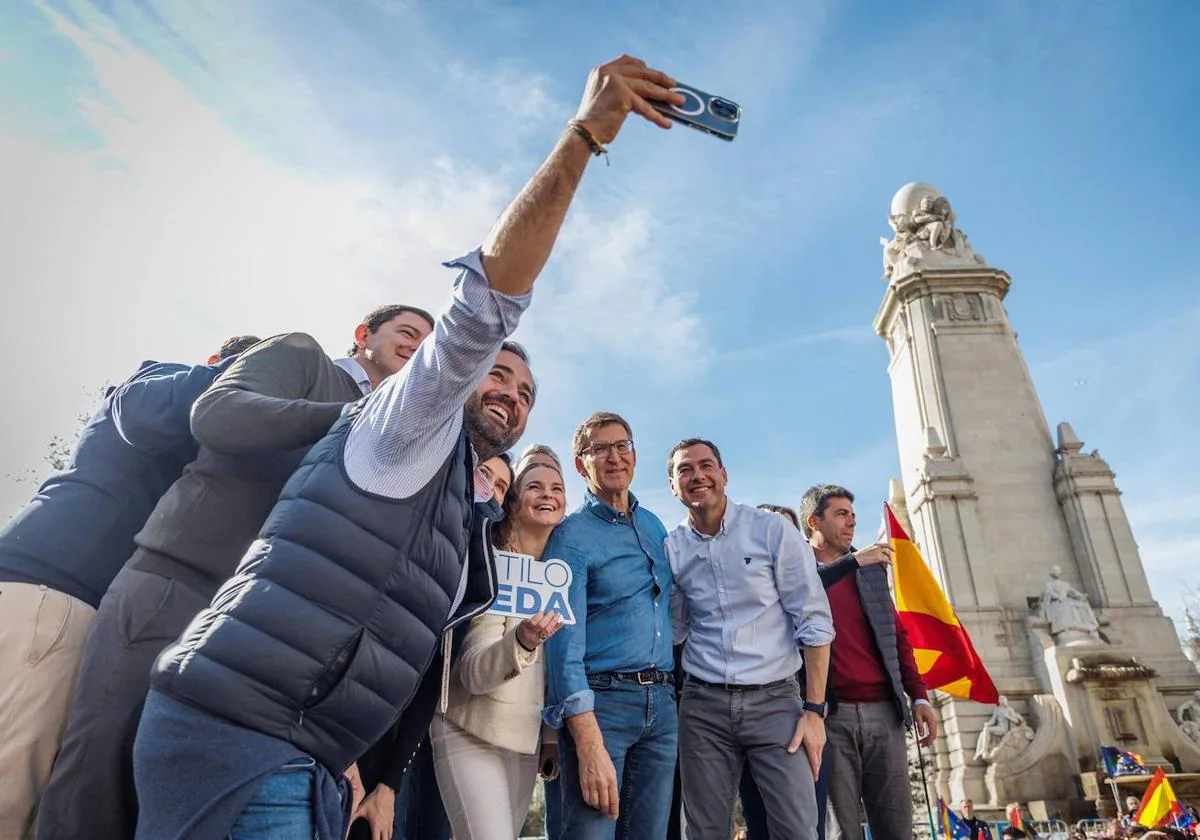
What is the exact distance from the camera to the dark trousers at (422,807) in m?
3.39

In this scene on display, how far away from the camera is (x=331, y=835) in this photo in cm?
163

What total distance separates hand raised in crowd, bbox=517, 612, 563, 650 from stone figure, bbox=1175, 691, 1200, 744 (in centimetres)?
1806

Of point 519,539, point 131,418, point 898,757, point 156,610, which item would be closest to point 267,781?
point 156,610

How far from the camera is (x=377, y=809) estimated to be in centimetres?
234

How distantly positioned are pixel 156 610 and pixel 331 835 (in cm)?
70

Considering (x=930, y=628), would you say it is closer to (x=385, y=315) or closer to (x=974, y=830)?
(x=974, y=830)

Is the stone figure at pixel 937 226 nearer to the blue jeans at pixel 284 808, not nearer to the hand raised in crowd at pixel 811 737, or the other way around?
the hand raised in crowd at pixel 811 737

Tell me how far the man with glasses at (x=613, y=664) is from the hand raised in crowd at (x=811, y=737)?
62 cm

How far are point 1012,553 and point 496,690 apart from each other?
62.5 feet

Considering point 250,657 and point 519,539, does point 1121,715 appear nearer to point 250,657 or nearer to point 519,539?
point 519,539

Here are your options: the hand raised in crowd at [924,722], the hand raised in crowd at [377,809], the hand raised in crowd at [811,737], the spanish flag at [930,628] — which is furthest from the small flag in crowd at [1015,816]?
the hand raised in crowd at [377,809]

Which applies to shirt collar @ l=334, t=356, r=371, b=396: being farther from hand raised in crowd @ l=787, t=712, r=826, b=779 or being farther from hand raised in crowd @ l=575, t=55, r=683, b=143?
hand raised in crowd @ l=787, t=712, r=826, b=779

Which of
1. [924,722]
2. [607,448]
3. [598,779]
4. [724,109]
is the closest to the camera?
[724,109]

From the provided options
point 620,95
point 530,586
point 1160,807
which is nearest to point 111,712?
point 530,586
